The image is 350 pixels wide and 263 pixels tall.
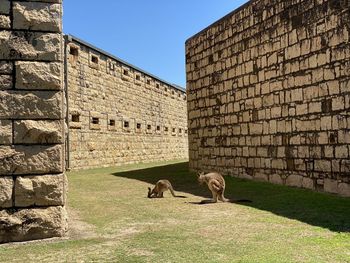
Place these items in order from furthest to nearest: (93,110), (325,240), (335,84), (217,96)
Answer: (93,110)
(217,96)
(335,84)
(325,240)

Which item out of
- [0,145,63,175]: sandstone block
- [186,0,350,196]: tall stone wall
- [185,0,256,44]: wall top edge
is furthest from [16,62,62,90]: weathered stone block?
[185,0,256,44]: wall top edge

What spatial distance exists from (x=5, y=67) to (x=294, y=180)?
6.98m

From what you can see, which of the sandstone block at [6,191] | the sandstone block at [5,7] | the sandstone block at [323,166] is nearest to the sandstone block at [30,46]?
the sandstone block at [5,7]

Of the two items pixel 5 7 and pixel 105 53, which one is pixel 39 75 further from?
pixel 105 53

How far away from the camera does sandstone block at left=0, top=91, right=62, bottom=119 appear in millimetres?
4648

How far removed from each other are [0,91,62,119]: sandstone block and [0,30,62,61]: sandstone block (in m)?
0.42

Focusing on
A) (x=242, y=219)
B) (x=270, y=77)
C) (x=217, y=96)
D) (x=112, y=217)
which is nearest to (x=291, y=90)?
(x=270, y=77)

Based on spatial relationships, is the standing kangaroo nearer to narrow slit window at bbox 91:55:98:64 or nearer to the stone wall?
the stone wall

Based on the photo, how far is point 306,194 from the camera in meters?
8.33

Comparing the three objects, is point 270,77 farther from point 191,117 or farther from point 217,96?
point 191,117

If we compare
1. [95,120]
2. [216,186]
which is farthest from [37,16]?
[95,120]

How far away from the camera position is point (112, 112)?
19.1 meters

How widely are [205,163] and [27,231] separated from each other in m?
9.20

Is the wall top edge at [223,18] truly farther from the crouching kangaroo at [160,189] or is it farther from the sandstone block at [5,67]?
the sandstone block at [5,67]
